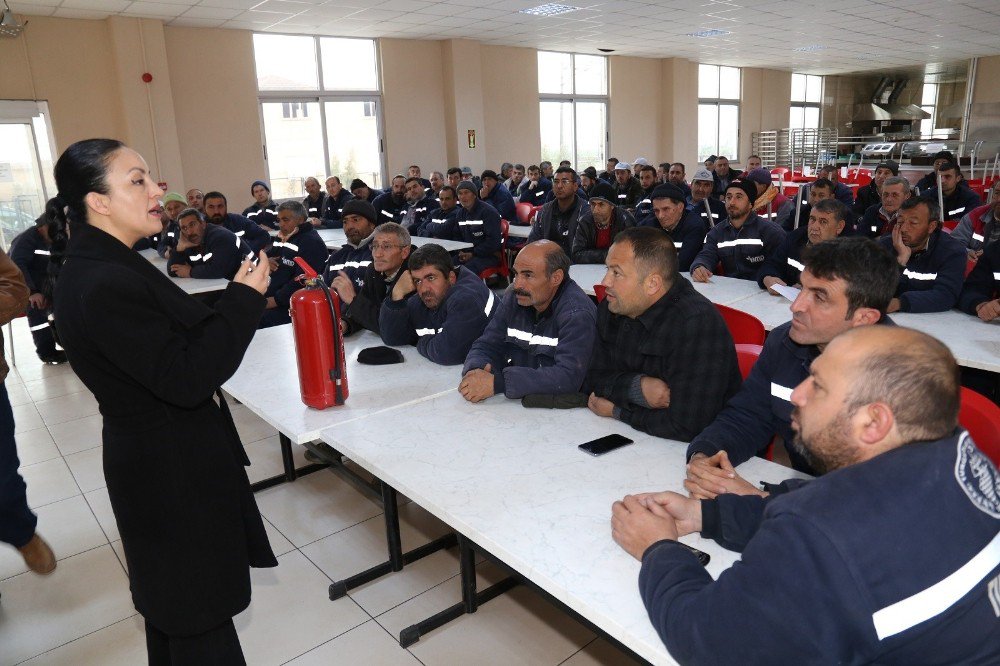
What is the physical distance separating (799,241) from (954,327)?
1.29 m

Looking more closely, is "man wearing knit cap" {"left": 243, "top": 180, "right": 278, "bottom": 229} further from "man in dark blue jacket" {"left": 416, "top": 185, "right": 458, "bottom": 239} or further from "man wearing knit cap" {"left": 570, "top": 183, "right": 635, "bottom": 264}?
"man wearing knit cap" {"left": 570, "top": 183, "right": 635, "bottom": 264}

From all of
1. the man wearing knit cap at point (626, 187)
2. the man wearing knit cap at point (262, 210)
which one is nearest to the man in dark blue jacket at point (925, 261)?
the man wearing knit cap at point (626, 187)

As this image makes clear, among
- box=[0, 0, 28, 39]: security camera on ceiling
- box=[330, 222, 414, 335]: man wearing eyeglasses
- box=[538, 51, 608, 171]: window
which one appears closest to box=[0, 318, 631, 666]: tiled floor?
box=[330, 222, 414, 335]: man wearing eyeglasses

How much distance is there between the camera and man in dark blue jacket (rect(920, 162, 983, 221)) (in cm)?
682

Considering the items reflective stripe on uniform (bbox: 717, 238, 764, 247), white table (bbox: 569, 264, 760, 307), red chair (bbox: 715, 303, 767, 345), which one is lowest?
white table (bbox: 569, 264, 760, 307)

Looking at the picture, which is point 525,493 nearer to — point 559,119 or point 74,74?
point 74,74

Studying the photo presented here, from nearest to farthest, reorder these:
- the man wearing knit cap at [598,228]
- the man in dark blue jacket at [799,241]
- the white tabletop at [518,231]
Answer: the man in dark blue jacket at [799,241]
the man wearing knit cap at [598,228]
the white tabletop at [518,231]

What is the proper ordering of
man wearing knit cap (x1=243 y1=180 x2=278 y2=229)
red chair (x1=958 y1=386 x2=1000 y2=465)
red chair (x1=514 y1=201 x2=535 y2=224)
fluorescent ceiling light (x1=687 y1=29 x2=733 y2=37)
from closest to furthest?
red chair (x1=958 y1=386 x2=1000 y2=465), red chair (x1=514 y1=201 x2=535 y2=224), man wearing knit cap (x1=243 y1=180 x2=278 y2=229), fluorescent ceiling light (x1=687 y1=29 x2=733 y2=37)

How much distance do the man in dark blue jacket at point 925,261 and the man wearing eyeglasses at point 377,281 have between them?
2.47 metres

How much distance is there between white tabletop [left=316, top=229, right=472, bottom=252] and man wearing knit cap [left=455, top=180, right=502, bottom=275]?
0.14 metres

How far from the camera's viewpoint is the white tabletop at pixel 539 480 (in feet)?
4.31

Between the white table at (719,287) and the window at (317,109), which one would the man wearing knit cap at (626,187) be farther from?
the white table at (719,287)

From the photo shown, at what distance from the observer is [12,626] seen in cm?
250

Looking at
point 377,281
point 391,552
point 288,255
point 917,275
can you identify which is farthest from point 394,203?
point 391,552
